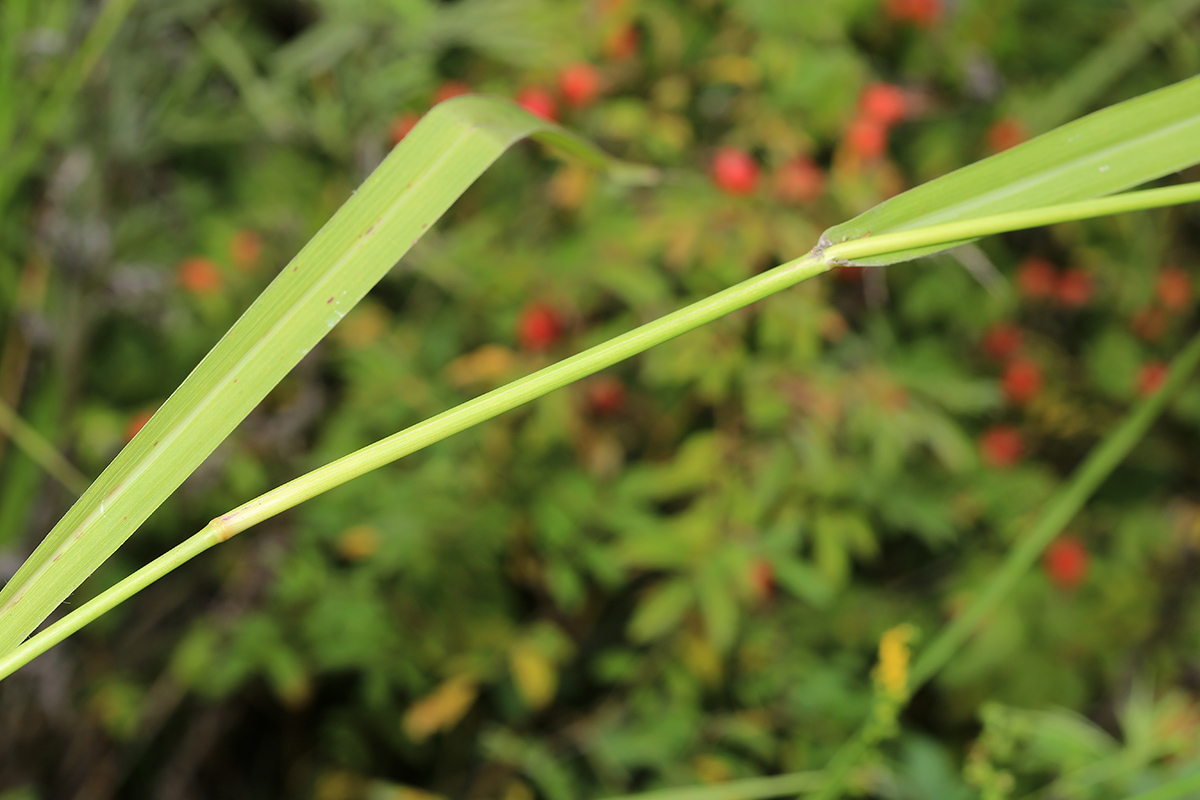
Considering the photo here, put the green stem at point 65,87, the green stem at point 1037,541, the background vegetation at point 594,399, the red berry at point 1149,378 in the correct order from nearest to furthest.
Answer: the green stem at point 1037,541 < the green stem at point 65,87 < the background vegetation at point 594,399 < the red berry at point 1149,378

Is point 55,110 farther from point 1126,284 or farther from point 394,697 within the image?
point 1126,284

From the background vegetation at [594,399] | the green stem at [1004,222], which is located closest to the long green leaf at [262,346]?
the green stem at [1004,222]

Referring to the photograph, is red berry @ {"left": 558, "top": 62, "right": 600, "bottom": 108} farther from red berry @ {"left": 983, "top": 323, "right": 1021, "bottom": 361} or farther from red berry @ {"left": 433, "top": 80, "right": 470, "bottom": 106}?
red berry @ {"left": 983, "top": 323, "right": 1021, "bottom": 361}

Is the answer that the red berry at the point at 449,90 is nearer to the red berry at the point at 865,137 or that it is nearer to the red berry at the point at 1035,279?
the red berry at the point at 865,137

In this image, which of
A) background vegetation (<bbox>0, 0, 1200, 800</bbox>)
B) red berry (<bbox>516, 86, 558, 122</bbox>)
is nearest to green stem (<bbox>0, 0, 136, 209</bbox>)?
background vegetation (<bbox>0, 0, 1200, 800</bbox>)

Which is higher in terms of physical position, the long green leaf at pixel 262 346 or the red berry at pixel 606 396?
the red berry at pixel 606 396

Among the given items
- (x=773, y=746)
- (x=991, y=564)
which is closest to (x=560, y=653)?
(x=773, y=746)

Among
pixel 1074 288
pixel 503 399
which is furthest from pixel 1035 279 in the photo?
pixel 503 399
